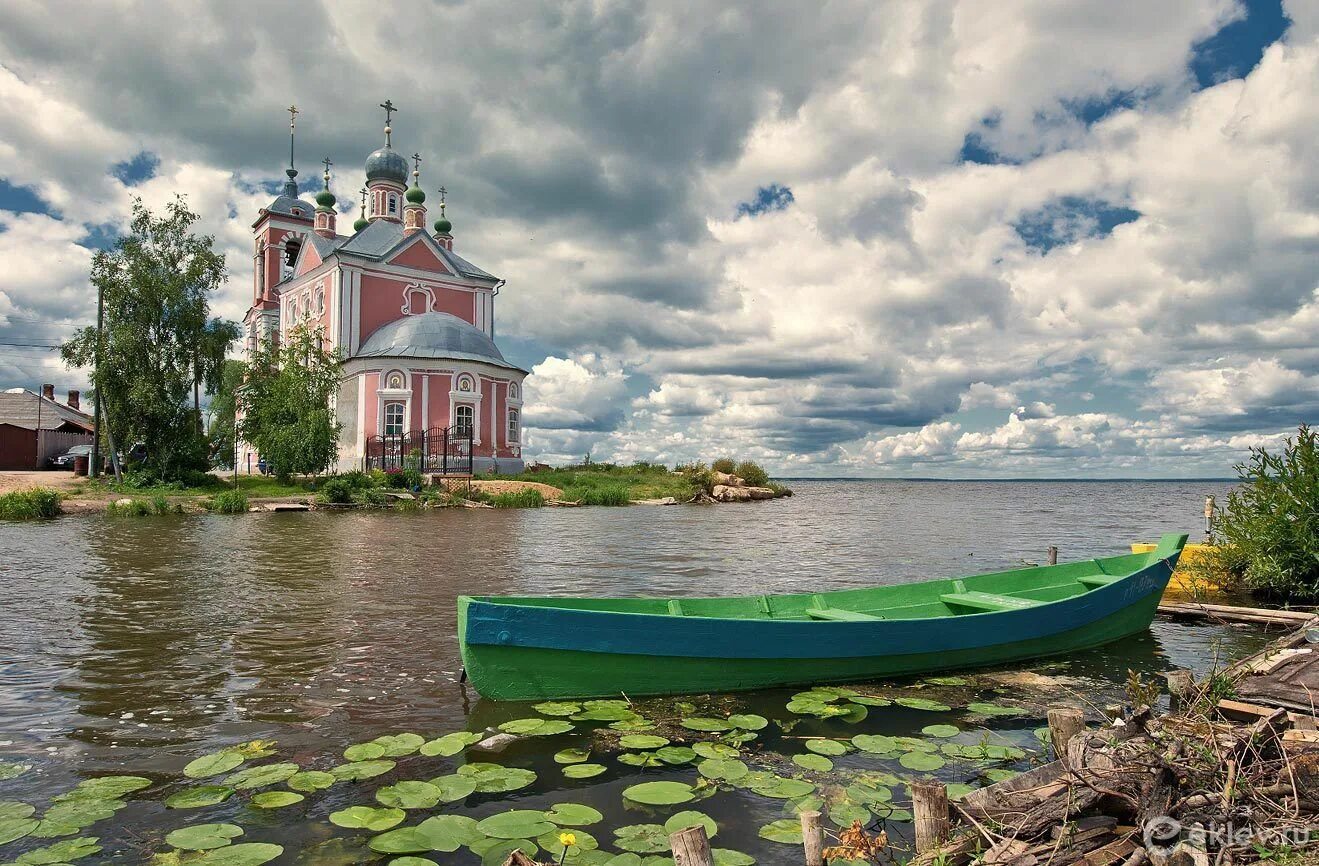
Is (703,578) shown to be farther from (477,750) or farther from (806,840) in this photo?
(806,840)

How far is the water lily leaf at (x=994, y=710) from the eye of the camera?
6.23 metres

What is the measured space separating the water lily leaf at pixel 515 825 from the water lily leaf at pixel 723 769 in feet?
3.66

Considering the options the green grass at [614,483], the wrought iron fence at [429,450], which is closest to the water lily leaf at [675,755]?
the green grass at [614,483]

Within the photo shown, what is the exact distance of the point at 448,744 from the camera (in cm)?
514

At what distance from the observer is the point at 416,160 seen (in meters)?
49.3

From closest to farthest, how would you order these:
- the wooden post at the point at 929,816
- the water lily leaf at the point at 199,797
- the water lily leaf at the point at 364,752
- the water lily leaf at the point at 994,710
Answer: the wooden post at the point at 929,816 < the water lily leaf at the point at 199,797 < the water lily leaf at the point at 364,752 < the water lily leaf at the point at 994,710

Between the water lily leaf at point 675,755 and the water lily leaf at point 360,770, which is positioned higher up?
the water lily leaf at point 360,770

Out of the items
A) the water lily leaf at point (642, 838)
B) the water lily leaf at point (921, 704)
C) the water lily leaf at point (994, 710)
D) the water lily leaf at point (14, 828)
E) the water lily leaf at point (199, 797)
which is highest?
the water lily leaf at point (14, 828)

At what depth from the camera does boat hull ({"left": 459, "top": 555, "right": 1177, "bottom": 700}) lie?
18.8ft

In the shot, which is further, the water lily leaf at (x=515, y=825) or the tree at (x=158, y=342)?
the tree at (x=158, y=342)

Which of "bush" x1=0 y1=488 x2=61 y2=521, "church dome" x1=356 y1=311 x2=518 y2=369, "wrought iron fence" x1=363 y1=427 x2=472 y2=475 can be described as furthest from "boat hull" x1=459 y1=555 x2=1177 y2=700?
"church dome" x1=356 y1=311 x2=518 y2=369

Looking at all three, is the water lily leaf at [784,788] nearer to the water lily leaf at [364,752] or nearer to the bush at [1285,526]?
the water lily leaf at [364,752]

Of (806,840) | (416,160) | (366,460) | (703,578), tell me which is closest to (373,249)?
(416,160)

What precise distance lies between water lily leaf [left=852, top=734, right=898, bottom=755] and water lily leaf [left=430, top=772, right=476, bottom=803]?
266 cm
